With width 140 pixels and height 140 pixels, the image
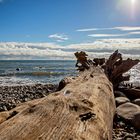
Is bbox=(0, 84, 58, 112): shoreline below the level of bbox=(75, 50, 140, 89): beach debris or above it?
below

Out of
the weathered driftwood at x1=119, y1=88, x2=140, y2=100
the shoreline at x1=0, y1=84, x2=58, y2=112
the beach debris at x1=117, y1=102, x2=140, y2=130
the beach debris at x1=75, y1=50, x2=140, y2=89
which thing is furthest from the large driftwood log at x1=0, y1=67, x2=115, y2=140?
the beach debris at x1=75, y1=50, x2=140, y2=89

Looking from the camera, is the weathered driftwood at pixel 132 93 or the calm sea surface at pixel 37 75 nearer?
the weathered driftwood at pixel 132 93

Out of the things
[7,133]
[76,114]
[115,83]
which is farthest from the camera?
[115,83]

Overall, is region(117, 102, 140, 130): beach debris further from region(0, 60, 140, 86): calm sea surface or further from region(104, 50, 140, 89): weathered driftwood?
region(0, 60, 140, 86): calm sea surface

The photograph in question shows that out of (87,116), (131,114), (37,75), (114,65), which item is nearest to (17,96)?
(114,65)

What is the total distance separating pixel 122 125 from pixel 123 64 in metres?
4.89

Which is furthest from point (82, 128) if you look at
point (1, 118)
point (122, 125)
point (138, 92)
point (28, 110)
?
point (138, 92)

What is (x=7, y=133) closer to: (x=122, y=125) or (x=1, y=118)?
(x=1, y=118)

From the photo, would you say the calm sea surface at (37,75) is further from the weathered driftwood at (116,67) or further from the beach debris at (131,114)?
the beach debris at (131,114)

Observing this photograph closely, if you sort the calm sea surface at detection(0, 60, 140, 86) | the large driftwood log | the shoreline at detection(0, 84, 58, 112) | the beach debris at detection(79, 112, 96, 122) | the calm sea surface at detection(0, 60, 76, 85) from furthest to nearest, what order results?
1. the calm sea surface at detection(0, 60, 76, 85)
2. the calm sea surface at detection(0, 60, 140, 86)
3. the shoreline at detection(0, 84, 58, 112)
4. the beach debris at detection(79, 112, 96, 122)
5. the large driftwood log

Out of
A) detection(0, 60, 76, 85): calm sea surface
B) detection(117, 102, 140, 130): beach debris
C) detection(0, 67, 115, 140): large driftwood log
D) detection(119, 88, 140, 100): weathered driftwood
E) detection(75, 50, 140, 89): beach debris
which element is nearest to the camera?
detection(0, 67, 115, 140): large driftwood log

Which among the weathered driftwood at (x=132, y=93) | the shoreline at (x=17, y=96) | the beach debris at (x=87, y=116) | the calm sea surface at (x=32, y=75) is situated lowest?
the calm sea surface at (x=32, y=75)

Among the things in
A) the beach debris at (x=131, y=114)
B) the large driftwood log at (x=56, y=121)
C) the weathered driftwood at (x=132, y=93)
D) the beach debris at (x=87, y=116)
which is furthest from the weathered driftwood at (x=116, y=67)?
the beach debris at (x=87, y=116)

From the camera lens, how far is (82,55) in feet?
36.4
